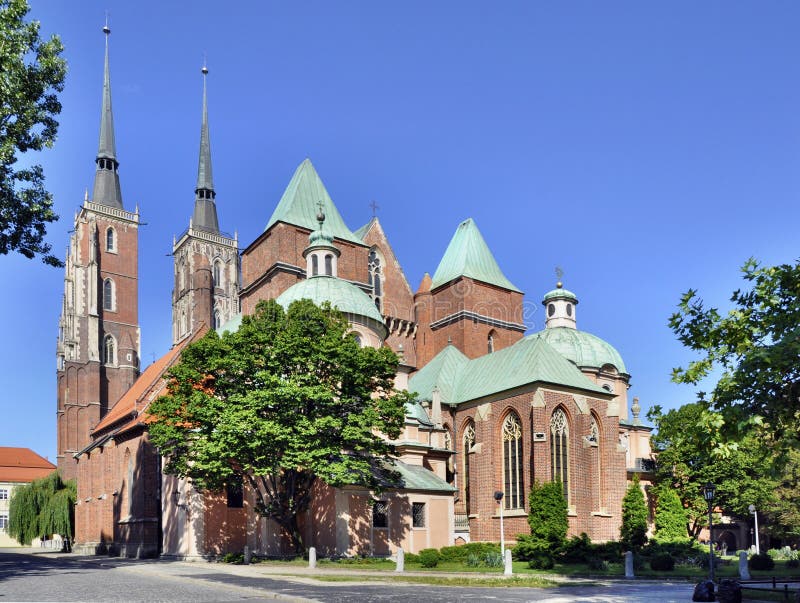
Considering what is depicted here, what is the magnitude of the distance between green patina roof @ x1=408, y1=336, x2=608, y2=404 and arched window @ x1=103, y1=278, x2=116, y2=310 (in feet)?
157

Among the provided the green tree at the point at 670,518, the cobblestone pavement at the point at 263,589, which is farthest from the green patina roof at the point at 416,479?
the green tree at the point at 670,518

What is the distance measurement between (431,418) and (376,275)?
611 inches

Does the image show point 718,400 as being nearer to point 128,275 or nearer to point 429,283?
point 429,283

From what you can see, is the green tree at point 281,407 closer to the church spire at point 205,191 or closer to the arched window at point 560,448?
the arched window at point 560,448

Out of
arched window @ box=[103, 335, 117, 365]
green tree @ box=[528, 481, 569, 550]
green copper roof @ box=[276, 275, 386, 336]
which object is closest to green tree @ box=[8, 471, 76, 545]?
arched window @ box=[103, 335, 117, 365]

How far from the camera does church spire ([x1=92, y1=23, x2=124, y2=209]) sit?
9531 centimetres

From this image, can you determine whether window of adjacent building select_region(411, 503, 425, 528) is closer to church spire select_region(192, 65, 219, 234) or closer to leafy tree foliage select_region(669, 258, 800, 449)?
leafy tree foliage select_region(669, 258, 800, 449)

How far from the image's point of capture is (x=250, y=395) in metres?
32.8

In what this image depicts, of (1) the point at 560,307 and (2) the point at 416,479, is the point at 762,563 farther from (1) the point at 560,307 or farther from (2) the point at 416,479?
(1) the point at 560,307

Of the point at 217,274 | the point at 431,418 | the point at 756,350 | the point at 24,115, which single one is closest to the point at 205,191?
the point at 217,274

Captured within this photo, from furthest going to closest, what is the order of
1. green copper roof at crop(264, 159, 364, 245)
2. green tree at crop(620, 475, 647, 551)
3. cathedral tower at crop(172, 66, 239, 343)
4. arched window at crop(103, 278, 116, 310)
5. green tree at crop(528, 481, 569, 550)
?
cathedral tower at crop(172, 66, 239, 343) → arched window at crop(103, 278, 116, 310) → green copper roof at crop(264, 159, 364, 245) → green tree at crop(620, 475, 647, 551) → green tree at crop(528, 481, 569, 550)

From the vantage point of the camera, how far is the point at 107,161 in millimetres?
97625

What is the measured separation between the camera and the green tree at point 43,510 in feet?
201

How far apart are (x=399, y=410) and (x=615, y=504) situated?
53.8ft
